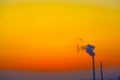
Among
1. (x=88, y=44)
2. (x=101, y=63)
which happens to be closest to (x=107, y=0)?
(x=88, y=44)

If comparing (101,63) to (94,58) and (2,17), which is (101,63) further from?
(2,17)

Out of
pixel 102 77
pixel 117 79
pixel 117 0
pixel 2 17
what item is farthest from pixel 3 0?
pixel 117 79

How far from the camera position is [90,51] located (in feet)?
9.57

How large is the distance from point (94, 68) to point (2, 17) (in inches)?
50.9

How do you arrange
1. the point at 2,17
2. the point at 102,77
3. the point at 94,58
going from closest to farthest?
1. the point at 2,17
2. the point at 94,58
3. the point at 102,77

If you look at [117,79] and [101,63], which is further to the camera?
[117,79]

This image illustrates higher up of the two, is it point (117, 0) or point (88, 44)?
point (117, 0)

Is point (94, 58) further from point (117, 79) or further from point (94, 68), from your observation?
point (117, 79)

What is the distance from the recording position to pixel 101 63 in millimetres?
3002

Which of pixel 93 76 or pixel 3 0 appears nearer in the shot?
pixel 3 0

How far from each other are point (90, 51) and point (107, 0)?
0.66m

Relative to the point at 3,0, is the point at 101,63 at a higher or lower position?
lower

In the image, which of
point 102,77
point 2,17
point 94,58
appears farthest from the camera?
point 102,77

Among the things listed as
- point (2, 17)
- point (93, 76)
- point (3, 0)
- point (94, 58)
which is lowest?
point (93, 76)
